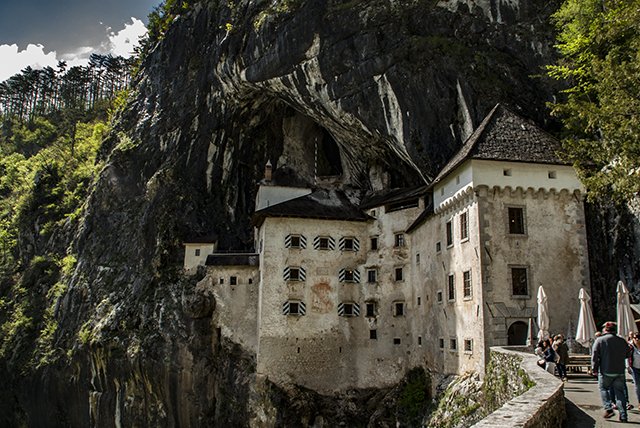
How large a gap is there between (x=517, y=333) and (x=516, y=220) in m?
4.50

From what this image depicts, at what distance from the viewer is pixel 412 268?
31438mm

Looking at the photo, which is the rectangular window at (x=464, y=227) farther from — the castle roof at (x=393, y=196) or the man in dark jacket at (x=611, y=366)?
the man in dark jacket at (x=611, y=366)

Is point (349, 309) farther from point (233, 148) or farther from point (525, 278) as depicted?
point (233, 148)

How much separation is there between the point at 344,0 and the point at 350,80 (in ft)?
18.2

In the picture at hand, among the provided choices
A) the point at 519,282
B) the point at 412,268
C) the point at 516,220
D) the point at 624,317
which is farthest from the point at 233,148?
the point at 624,317

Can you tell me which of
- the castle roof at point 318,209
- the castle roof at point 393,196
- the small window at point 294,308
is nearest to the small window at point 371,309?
the small window at point 294,308

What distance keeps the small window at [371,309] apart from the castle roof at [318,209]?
4.96 m

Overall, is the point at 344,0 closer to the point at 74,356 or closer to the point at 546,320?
the point at 546,320

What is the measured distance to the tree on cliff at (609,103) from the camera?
17641 mm

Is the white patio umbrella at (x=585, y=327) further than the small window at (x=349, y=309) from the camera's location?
No

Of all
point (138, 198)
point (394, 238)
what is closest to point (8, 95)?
point (138, 198)

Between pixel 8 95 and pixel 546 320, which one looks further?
pixel 8 95

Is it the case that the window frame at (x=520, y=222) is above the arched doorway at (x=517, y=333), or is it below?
above

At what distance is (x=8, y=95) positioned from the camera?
308 feet
